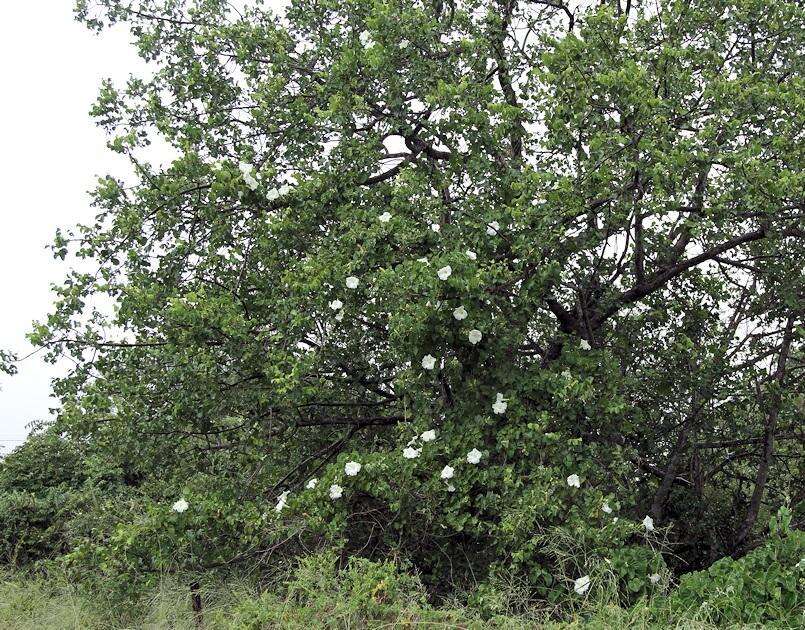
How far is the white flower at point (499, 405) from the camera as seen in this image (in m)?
4.48

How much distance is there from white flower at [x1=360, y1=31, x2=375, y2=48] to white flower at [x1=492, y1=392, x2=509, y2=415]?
86.2 inches

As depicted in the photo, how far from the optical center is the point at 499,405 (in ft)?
14.8

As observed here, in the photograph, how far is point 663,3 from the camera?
16.8 ft

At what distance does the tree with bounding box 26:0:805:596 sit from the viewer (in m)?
4.36

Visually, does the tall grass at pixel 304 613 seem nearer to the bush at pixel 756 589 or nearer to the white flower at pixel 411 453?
the bush at pixel 756 589

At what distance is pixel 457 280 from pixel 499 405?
79cm

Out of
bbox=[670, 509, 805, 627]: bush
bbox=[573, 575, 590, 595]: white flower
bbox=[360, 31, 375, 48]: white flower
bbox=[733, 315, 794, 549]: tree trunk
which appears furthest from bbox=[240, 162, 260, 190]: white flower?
bbox=[733, 315, 794, 549]: tree trunk

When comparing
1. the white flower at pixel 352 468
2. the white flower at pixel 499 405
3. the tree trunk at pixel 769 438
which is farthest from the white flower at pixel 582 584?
the tree trunk at pixel 769 438

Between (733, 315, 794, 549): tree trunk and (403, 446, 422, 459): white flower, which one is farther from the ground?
(403, 446, 422, 459): white flower

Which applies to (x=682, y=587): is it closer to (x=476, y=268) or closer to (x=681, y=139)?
(x=476, y=268)

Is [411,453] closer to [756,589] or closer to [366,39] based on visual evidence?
[756,589]

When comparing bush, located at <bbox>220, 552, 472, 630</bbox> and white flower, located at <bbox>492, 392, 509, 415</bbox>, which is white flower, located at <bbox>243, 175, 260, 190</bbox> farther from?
bush, located at <bbox>220, 552, 472, 630</bbox>

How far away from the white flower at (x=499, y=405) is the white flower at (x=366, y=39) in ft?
7.18

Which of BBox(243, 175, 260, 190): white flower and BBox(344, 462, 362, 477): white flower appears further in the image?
BBox(243, 175, 260, 190): white flower
